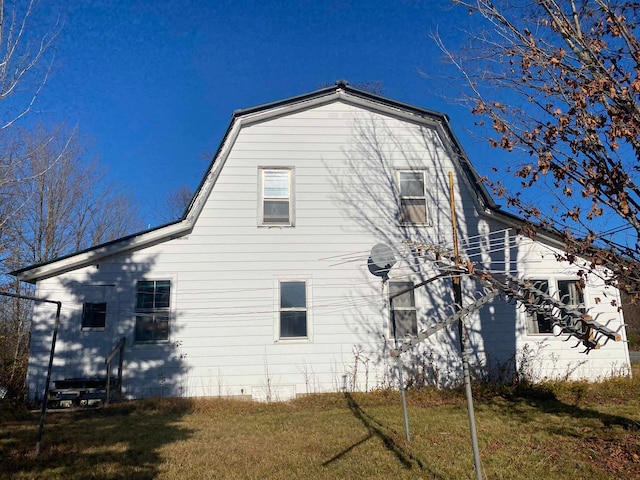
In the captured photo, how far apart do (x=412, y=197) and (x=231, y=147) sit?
4.33 meters

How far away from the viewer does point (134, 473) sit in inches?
202

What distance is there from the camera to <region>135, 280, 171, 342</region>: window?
935cm

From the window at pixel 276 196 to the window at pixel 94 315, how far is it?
12.5 ft

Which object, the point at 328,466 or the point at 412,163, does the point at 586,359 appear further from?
the point at 328,466

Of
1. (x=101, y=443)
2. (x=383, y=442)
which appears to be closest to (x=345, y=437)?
(x=383, y=442)

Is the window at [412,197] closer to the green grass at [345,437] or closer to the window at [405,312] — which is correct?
the window at [405,312]

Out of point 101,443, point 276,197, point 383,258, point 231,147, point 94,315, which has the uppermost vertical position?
point 231,147

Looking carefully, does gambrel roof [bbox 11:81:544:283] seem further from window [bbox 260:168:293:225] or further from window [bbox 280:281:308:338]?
window [bbox 280:281:308:338]

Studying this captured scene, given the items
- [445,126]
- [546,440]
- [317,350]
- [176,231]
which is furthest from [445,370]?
[176,231]

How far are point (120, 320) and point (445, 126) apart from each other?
27.6 feet

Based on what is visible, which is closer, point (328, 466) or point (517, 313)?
point (328, 466)

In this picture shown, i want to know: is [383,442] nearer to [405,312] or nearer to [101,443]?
[101,443]

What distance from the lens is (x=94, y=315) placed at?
30.5 ft

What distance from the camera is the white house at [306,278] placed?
9.26 m
